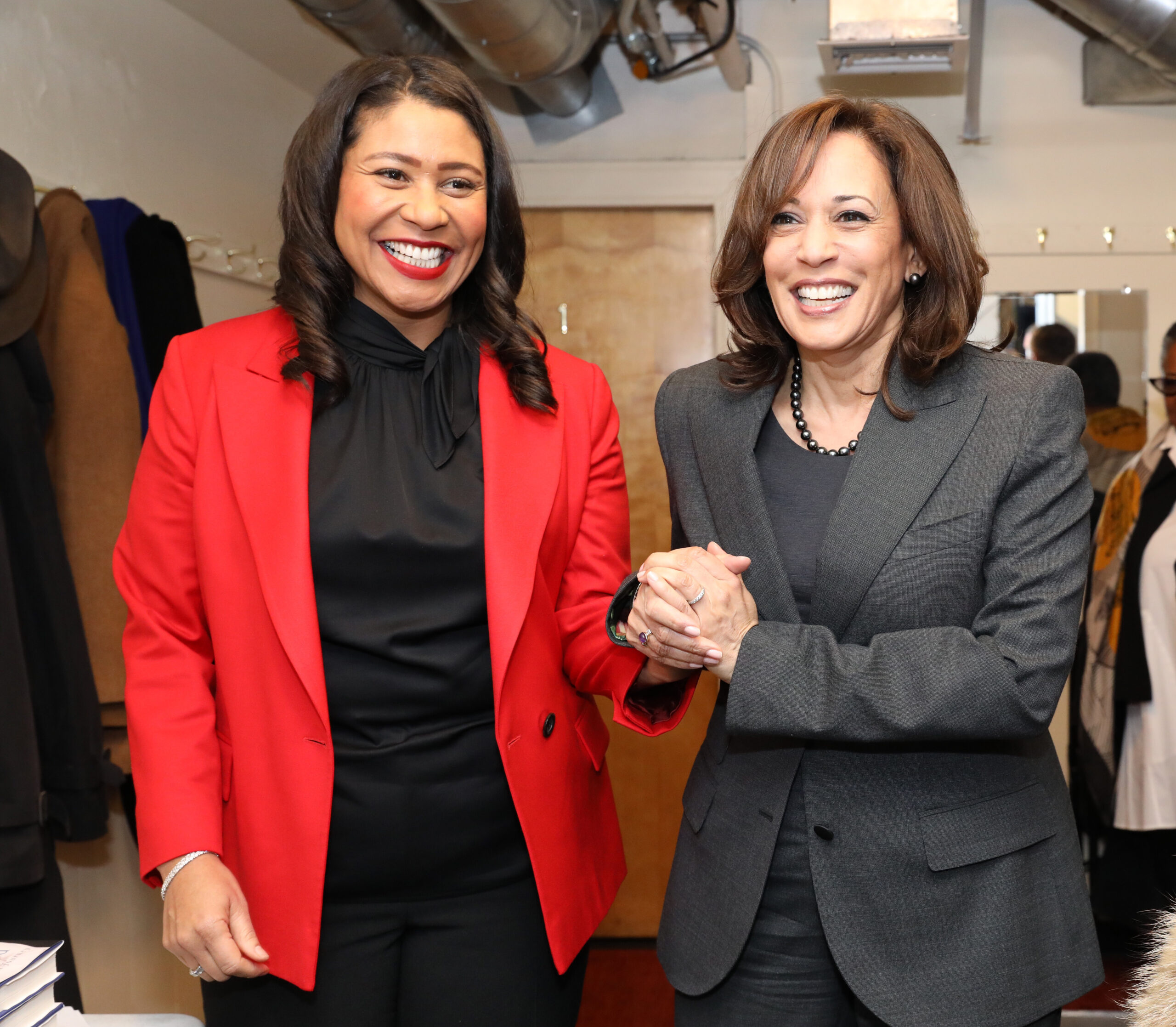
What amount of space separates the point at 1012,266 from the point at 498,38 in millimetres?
1964

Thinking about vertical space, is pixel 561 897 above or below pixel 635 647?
below

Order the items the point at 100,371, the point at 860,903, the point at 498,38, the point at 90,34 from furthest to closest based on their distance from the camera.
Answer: the point at 498,38 → the point at 90,34 → the point at 100,371 → the point at 860,903

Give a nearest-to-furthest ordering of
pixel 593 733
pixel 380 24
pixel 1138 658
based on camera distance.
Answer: pixel 593 733 < pixel 380 24 < pixel 1138 658

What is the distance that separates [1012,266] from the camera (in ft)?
12.5

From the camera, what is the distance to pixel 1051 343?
3805 mm

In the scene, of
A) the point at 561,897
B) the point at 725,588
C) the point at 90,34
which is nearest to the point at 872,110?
the point at 725,588

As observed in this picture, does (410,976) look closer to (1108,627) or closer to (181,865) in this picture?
(181,865)

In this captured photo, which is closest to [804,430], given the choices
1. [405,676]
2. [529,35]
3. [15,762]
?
[405,676]

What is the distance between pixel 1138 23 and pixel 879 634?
8.21ft

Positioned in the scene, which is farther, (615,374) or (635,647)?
(615,374)

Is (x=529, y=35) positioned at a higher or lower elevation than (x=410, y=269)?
higher

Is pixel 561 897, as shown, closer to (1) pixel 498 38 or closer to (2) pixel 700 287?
(1) pixel 498 38

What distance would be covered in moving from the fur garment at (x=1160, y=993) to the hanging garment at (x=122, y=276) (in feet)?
6.78

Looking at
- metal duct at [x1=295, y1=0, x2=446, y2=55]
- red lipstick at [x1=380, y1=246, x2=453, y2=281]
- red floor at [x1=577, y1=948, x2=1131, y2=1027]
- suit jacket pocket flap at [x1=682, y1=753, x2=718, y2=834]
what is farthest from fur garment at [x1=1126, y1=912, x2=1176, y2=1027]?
red floor at [x1=577, y1=948, x2=1131, y2=1027]
